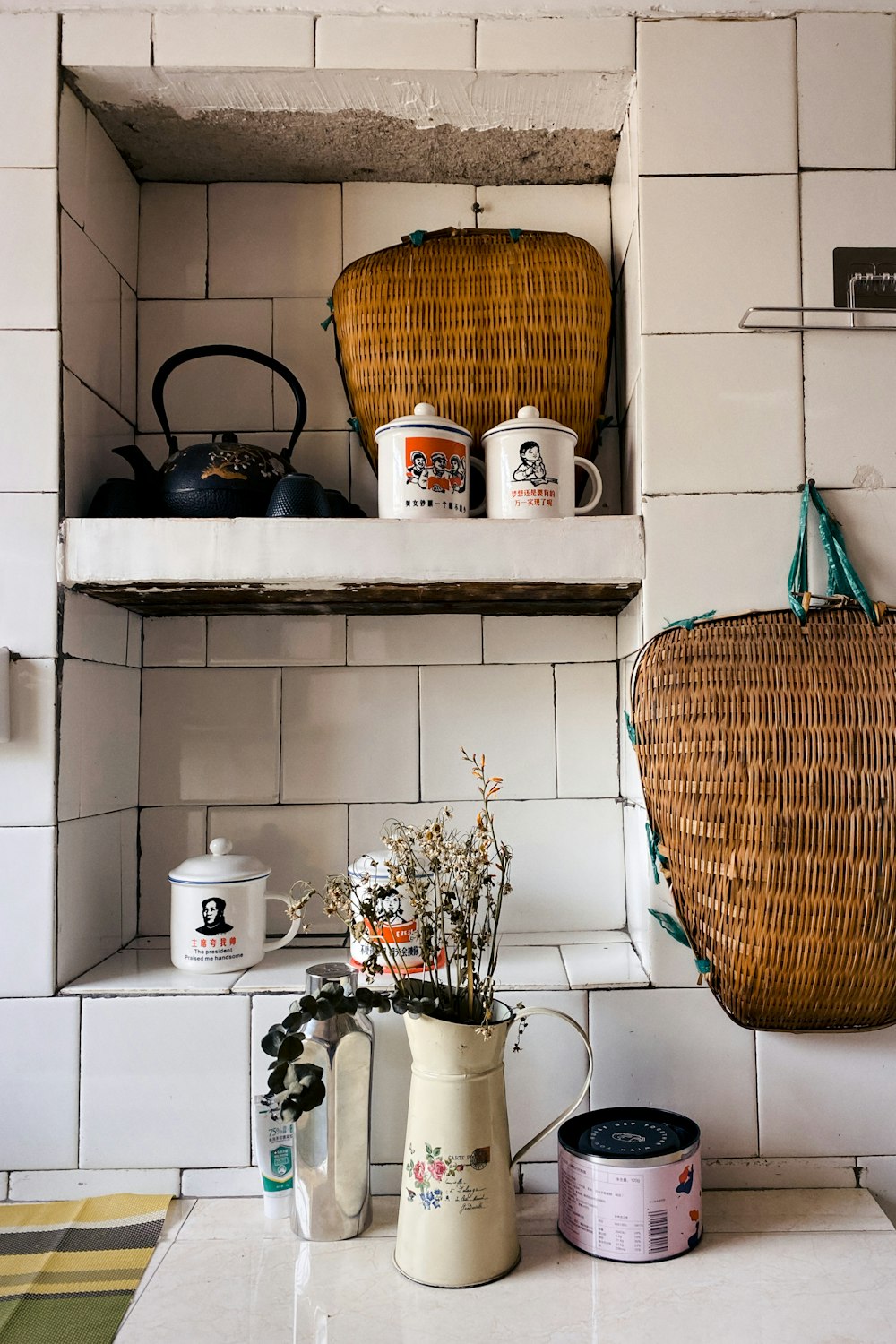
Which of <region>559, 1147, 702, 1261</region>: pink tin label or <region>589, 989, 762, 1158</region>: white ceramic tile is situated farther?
<region>589, 989, 762, 1158</region>: white ceramic tile

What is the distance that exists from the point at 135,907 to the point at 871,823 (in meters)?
0.88

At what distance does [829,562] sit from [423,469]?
1.44 ft

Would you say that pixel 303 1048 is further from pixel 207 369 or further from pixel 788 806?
pixel 207 369

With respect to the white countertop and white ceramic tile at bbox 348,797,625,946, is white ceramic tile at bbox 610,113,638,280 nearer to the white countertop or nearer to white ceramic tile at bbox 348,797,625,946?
white ceramic tile at bbox 348,797,625,946

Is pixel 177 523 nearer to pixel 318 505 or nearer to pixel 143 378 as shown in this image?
pixel 318 505

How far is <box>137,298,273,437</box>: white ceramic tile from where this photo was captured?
1278 millimetres

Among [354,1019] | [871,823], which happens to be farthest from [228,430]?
[871,823]

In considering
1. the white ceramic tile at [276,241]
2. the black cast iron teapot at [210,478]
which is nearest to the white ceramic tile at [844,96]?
the white ceramic tile at [276,241]

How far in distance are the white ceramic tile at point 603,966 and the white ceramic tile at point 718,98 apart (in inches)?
34.2

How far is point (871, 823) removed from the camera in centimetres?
92

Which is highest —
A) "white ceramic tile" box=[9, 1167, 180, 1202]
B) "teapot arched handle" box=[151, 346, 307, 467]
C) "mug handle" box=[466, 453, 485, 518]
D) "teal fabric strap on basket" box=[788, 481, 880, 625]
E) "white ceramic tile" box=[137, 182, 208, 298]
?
"white ceramic tile" box=[137, 182, 208, 298]

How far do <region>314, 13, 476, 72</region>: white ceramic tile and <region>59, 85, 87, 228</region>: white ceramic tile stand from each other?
284 millimetres

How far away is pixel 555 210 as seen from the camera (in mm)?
1283

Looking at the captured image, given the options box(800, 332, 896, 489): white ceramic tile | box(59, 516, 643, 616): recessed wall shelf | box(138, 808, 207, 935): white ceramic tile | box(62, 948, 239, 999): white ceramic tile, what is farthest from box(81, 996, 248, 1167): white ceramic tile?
box(800, 332, 896, 489): white ceramic tile
